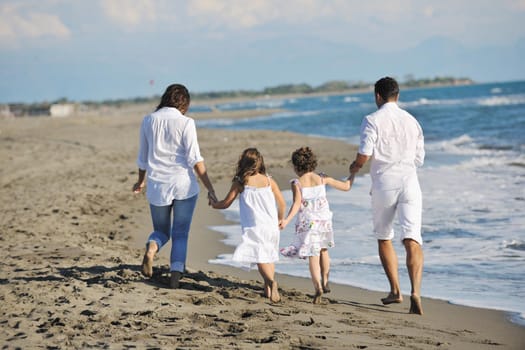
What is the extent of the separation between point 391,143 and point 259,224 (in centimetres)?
124

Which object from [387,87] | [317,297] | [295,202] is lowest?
[317,297]

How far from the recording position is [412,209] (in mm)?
5250

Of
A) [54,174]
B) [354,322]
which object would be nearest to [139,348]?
[354,322]

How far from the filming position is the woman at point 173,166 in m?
5.55

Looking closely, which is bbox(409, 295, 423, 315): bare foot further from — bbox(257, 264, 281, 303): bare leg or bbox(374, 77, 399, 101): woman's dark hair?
bbox(374, 77, 399, 101): woman's dark hair

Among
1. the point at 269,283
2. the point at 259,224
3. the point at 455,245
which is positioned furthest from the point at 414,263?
→ the point at 455,245

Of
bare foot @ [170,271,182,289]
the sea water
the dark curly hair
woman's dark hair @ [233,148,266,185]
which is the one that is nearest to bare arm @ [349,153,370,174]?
the dark curly hair

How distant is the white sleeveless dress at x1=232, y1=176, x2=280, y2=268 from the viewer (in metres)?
5.39

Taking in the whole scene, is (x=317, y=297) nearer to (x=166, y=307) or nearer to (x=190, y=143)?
(x=166, y=307)

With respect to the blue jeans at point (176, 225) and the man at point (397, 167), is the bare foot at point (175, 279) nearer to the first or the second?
the blue jeans at point (176, 225)

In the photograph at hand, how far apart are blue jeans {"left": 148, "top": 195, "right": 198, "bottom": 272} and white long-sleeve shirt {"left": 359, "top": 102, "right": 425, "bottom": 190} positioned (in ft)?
5.13

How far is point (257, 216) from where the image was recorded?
17.7ft

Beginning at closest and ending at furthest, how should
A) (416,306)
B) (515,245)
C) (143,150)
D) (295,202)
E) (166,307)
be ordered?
(166,307), (416,306), (295,202), (143,150), (515,245)

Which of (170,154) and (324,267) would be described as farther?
(324,267)
